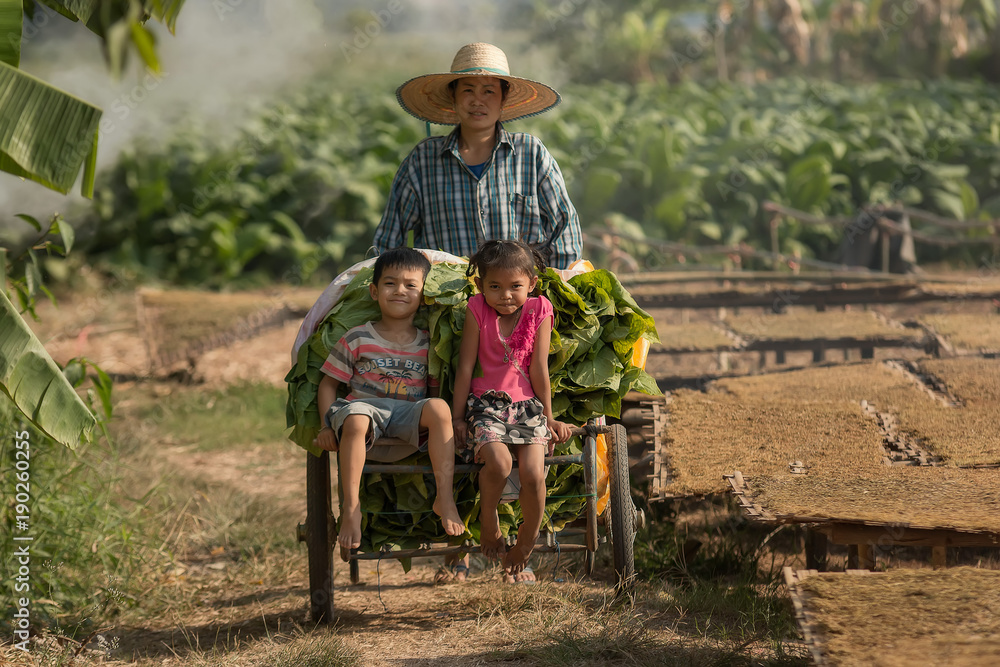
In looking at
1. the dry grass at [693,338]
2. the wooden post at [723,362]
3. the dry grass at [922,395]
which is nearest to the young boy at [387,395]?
the dry grass at [922,395]

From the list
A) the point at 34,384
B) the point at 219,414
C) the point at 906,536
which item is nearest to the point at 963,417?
the point at 906,536

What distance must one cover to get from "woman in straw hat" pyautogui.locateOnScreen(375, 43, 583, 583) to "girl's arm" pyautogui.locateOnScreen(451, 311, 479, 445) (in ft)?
3.21

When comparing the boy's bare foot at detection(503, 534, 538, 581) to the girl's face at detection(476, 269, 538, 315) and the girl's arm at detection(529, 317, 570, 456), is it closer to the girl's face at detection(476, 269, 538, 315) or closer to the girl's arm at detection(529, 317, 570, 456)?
the girl's arm at detection(529, 317, 570, 456)

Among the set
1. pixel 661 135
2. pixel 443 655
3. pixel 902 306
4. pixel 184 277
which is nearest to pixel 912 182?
pixel 661 135

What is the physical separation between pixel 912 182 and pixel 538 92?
1190 cm

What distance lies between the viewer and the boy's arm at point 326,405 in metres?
3.36

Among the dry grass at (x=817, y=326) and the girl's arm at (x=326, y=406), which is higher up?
the dry grass at (x=817, y=326)

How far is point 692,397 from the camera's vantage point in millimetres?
5043

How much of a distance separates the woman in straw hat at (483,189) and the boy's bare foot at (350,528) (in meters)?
1.11

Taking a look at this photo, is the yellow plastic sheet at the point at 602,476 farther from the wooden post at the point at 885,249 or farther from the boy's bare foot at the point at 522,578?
the wooden post at the point at 885,249

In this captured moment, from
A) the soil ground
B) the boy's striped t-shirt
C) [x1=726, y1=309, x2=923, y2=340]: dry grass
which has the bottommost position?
the soil ground

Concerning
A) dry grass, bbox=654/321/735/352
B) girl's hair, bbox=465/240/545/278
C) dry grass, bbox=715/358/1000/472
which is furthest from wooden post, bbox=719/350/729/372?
girl's hair, bbox=465/240/545/278

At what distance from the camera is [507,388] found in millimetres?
3438

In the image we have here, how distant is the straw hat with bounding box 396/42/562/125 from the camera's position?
4.10 meters
